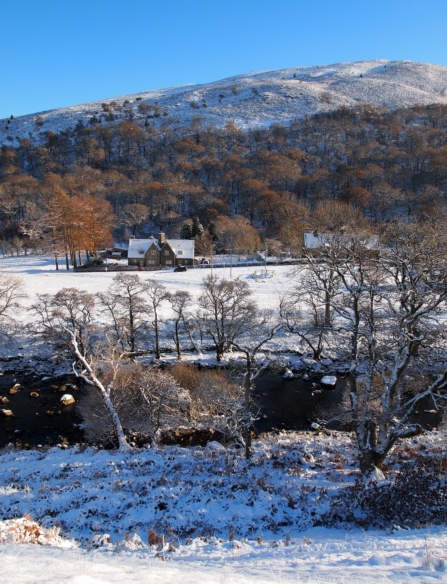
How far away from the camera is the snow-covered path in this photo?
4.69 metres

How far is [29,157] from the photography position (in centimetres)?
12462

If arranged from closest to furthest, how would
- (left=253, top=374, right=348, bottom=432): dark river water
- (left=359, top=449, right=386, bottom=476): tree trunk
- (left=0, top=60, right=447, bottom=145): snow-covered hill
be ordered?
(left=359, top=449, right=386, bottom=476): tree trunk → (left=253, top=374, right=348, bottom=432): dark river water → (left=0, top=60, right=447, bottom=145): snow-covered hill

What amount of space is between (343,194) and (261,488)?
3350 inches

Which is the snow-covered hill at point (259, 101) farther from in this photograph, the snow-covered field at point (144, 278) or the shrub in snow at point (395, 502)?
the shrub in snow at point (395, 502)

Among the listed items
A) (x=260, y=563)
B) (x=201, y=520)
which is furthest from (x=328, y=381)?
(x=260, y=563)

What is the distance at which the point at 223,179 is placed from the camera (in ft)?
341

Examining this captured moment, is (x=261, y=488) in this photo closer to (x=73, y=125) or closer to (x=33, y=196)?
(x=33, y=196)

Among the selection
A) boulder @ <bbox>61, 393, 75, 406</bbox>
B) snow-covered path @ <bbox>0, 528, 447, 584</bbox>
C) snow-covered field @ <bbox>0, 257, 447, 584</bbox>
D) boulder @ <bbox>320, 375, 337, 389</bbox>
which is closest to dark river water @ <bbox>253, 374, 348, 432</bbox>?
boulder @ <bbox>320, 375, 337, 389</bbox>

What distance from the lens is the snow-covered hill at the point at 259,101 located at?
150 m

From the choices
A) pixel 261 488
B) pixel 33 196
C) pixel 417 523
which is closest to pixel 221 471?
pixel 261 488

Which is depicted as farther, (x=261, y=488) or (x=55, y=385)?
(x=55, y=385)

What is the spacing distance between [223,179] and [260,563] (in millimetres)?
105030

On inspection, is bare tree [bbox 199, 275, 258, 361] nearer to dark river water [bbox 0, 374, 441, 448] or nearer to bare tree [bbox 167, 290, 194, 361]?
bare tree [bbox 167, 290, 194, 361]

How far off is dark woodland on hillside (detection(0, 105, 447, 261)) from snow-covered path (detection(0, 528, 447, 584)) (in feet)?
122
